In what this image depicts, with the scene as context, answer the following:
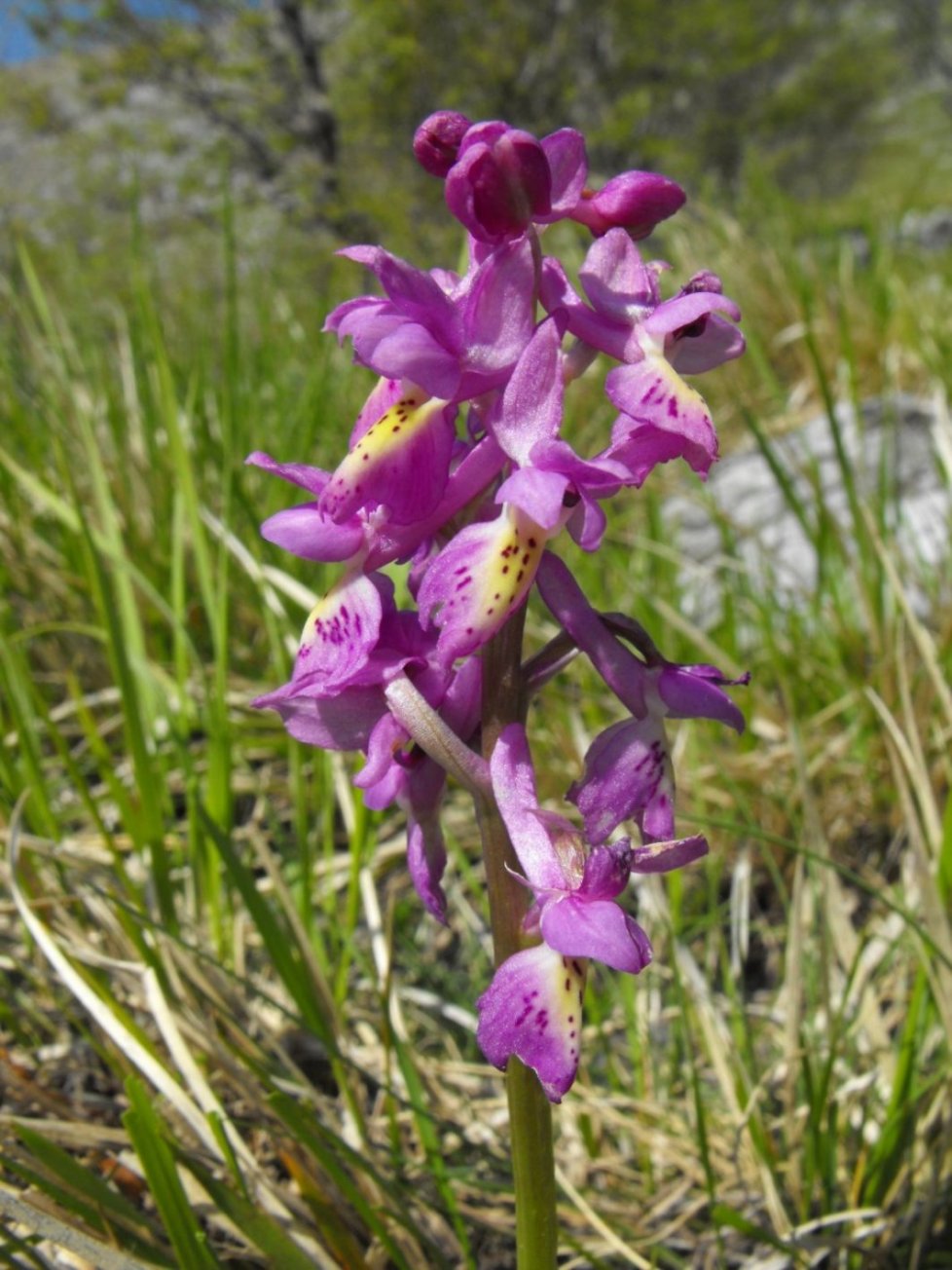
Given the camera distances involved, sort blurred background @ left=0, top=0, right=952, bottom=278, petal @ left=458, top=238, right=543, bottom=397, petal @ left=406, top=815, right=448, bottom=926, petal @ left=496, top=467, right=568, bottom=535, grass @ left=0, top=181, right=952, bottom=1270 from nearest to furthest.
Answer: petal @ left=496, top=467, right=568, bottom=535 < petal @ left=458, top=238, right=543, bottom=397 < petal @ left=406, top=815, right=448, bottom=926 < grass @ left=0, top=181, right=952, bottom=1270 < blurred background @ left=0, top=0, right=952, bottom=278

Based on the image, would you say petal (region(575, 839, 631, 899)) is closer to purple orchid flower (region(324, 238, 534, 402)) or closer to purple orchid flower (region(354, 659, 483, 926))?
purple orchid flower (region(354, 659, 483, 926))

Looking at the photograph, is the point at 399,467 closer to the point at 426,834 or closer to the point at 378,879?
the point at 426,834

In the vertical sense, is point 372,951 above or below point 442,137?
below

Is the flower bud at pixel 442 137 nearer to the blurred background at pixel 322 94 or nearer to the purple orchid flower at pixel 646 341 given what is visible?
the purple orchid flower at pixel 646 341

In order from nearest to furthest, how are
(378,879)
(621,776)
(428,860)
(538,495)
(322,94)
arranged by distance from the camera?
(538,495) → (621,776) → (428,860) → (378,879) → (322,94)

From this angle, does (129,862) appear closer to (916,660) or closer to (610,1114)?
(610,1114)

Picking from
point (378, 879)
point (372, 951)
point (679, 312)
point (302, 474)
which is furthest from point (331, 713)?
→ point (378, 879)

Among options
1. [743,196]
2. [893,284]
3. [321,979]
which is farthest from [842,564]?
[743,196]

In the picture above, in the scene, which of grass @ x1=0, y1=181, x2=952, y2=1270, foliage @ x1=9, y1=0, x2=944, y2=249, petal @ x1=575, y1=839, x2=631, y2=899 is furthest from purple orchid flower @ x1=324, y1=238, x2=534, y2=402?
foliage @ x1=9, y1=0, x2=944, y2=249
